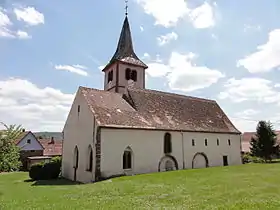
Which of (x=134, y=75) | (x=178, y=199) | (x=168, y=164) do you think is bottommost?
(x=178, y=199)

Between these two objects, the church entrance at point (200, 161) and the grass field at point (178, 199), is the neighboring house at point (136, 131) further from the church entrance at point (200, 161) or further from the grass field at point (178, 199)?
the grass field at point (178, 199)

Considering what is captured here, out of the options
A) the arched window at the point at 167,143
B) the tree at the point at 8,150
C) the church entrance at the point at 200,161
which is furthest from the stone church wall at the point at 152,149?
the tree at the point at 8,150

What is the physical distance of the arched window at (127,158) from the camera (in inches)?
976

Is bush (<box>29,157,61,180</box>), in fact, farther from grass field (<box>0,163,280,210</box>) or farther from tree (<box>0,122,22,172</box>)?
grass field (<box>0,163,280,210</box>)

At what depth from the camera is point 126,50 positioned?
38.8 meters

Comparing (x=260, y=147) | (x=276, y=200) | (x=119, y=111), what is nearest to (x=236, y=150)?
(x=260, y=147)

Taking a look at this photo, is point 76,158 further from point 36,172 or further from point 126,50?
point 126,50

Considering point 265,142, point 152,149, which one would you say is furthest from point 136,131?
point 265,142

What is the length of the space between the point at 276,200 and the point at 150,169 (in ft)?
50.8

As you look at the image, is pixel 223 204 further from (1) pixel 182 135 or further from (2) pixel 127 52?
(2) pixel 127 52

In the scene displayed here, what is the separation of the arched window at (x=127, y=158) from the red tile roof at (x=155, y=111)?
7.60 ft

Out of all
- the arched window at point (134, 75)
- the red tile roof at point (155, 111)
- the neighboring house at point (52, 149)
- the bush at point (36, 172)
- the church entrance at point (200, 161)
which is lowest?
the bush at point (36, 172)

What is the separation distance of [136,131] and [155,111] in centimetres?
541

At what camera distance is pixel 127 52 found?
127 ft
